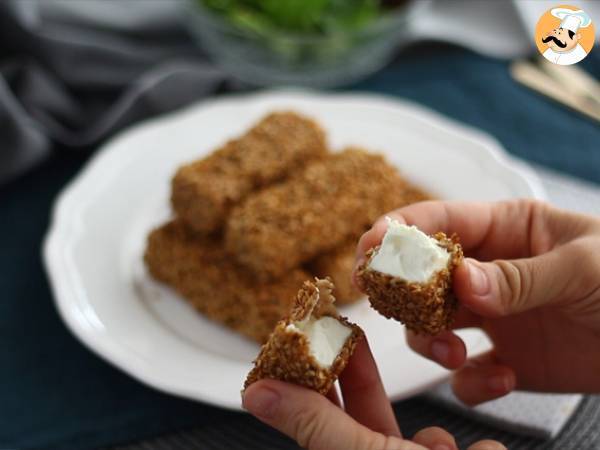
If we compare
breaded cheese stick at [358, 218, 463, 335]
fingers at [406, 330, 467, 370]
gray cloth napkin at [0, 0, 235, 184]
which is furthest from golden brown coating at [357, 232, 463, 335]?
gray cloth napkin at [0, 0, 235, 184]

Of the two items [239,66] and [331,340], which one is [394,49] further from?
[331,340]

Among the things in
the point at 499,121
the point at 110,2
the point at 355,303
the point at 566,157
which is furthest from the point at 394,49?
the point at 355,303

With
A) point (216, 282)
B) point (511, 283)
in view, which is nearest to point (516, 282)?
point (511, 283)

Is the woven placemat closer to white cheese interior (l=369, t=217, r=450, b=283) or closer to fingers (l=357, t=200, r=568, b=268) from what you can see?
fingers (l=357, t=200, r=568, b=268)

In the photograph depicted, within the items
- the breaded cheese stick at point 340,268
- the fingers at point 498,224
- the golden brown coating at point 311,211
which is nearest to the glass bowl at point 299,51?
the golden brown coating at point 311,211

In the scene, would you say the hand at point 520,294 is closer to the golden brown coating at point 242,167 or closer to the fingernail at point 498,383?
the fingernail at point 498,383

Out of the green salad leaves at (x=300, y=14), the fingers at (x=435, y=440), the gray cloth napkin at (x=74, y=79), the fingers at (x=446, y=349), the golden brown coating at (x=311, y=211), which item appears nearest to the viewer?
the fingers at (x=435, y=440)
